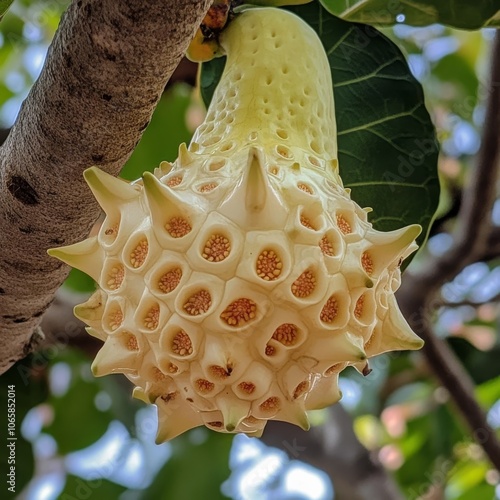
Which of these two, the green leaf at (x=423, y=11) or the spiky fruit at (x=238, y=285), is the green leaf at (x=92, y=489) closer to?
the spiky fruit at (x=238, y=285)

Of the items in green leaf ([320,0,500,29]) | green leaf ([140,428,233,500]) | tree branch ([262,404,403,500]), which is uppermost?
green leaf ([320,0,500,29])

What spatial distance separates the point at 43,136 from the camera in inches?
23.7

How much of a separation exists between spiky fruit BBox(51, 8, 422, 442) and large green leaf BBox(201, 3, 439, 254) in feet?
1.06

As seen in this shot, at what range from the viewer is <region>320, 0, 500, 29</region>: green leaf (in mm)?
844

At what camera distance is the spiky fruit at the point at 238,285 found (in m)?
0.52

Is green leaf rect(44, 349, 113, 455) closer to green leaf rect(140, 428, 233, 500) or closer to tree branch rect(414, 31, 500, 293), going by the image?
green leaf rect(140, 428, 233, 500)

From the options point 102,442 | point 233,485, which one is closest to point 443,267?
point 233,485

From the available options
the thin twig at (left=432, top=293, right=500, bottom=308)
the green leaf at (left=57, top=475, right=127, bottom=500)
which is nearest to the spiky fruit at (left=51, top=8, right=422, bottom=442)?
the thin twig at (left=432, top=293, right=500, bottom=308)

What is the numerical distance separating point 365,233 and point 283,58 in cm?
23

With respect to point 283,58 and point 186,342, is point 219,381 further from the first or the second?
point 283,58

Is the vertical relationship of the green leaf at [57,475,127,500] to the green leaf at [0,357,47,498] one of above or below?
below

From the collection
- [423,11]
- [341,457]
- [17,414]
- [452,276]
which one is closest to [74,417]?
[17,414]

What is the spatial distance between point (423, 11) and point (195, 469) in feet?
4.22

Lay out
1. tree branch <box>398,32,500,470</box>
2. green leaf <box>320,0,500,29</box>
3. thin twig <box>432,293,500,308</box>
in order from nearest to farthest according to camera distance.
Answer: green leaf <box>320,0,500,29</box>, tree branch <box>398,32,500,470</box>, thin twig <box>432,293,500,308</box>
